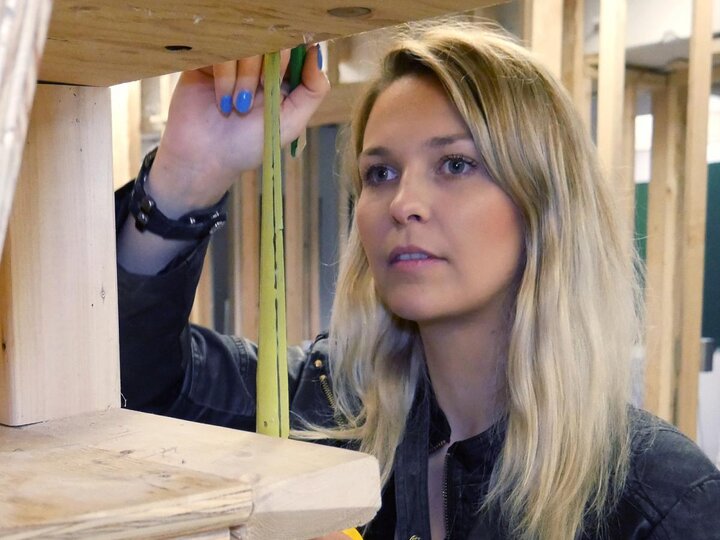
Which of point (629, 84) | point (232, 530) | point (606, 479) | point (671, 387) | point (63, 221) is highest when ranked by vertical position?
point (629, 84)

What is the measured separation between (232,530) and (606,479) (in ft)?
3.12

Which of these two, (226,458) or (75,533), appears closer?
(75,533)

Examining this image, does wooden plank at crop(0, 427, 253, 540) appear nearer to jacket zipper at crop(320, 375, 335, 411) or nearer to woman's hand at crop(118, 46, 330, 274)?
woman's hand at crop(118, 46, 330, 274)

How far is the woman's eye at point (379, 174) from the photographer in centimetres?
133

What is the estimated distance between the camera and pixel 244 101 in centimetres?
80

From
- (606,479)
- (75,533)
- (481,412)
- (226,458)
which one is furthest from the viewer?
(481,412)

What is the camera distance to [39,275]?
0.55 metres

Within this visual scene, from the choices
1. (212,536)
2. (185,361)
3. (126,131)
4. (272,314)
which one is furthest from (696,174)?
(126,131)

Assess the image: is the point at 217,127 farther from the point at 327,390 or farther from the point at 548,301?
the point at 327,390

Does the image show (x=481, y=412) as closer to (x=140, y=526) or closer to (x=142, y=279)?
(x=142, y=279)

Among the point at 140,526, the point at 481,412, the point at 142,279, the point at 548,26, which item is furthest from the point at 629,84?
the point at 140,526

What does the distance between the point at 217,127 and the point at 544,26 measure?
4.81 ft

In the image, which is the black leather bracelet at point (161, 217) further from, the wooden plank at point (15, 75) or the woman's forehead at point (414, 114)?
the wooden plank at point (15, 75)

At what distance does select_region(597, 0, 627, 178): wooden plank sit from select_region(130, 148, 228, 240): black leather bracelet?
1.39 metres
